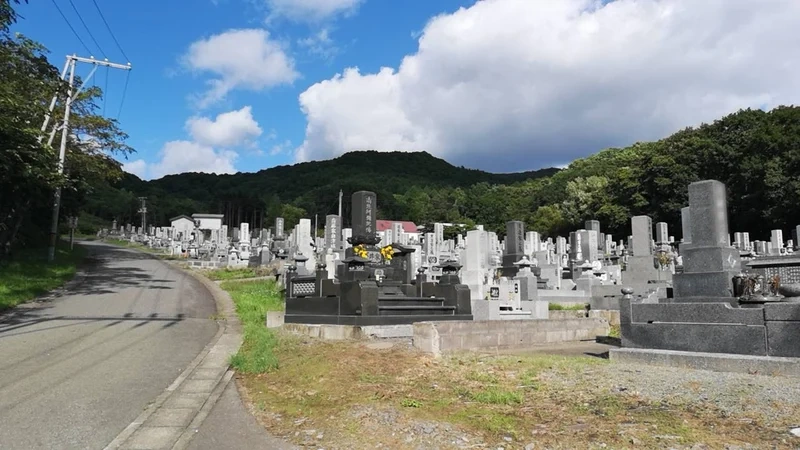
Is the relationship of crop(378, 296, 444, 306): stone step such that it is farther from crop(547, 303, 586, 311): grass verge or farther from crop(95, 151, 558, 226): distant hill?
crop(95, 151, 558, 226): distant hill

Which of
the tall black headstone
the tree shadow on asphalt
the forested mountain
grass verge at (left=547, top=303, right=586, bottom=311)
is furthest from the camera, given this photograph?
the forested mountain

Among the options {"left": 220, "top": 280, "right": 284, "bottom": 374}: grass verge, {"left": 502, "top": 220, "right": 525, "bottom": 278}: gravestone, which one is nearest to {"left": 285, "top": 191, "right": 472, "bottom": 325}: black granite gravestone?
{"left": 220, "top": 280, "right": 284, "bottom": 374}: grass verge

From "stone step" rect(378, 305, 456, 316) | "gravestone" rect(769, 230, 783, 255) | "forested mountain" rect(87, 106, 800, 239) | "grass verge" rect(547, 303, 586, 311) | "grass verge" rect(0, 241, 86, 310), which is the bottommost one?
"grass verge" rect(547, 303, 586, 311)

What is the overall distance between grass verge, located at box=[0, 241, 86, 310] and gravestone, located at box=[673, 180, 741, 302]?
15.8 meters

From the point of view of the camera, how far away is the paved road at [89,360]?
209 inches

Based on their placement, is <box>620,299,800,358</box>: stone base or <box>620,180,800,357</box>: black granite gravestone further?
<box>620,180,800,357</box>: black granite gravestone

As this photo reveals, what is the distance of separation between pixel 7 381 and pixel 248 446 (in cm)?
427

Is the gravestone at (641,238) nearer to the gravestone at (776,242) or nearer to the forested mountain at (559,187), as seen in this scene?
the gravestone at (776,242)

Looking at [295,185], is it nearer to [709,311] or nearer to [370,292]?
[370,292]

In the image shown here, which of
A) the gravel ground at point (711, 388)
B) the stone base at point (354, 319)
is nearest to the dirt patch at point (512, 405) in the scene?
the gravel ground at point (711, 388)

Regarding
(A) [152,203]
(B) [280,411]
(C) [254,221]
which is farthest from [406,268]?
(A) [152,203]

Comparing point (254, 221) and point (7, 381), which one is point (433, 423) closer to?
point (7, 381)

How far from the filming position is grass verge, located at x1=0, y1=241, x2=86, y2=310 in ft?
49.3

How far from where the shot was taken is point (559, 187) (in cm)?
8338
